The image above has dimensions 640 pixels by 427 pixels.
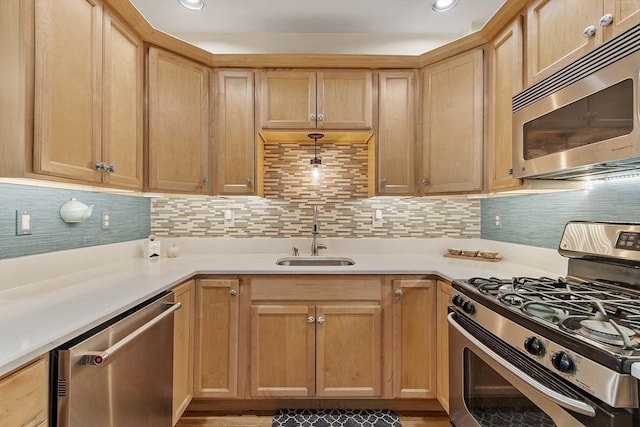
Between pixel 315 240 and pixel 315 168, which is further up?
pixel 315 168

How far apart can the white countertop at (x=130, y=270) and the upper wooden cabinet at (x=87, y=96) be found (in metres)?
0.49

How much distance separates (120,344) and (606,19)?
6.85ft

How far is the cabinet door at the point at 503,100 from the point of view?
5.60ft

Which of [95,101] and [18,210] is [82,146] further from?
[18,210]

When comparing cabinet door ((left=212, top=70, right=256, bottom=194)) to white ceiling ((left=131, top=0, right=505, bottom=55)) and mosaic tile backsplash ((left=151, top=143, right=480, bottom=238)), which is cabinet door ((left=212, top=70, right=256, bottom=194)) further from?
white ceiling ((left=131, top=0, right=505, bottom=55))

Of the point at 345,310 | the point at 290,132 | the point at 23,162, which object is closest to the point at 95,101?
the point at 23,162

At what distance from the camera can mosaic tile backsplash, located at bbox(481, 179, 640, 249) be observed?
1440 mm

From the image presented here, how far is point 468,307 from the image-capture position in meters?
1.39

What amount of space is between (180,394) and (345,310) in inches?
40.0

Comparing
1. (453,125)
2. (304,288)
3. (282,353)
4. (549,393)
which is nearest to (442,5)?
(453,125)

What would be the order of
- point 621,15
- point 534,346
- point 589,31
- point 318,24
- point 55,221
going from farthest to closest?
point 318,24 < point 55,221 < point 589,31 < point 621,15 < point 534,346

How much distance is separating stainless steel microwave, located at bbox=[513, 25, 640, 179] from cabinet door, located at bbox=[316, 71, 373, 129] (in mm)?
944

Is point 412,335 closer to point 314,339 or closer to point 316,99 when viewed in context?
point 314,339

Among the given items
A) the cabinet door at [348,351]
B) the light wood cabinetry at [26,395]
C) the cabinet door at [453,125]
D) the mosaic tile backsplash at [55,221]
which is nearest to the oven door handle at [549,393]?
the cabinet door at [348,351]
